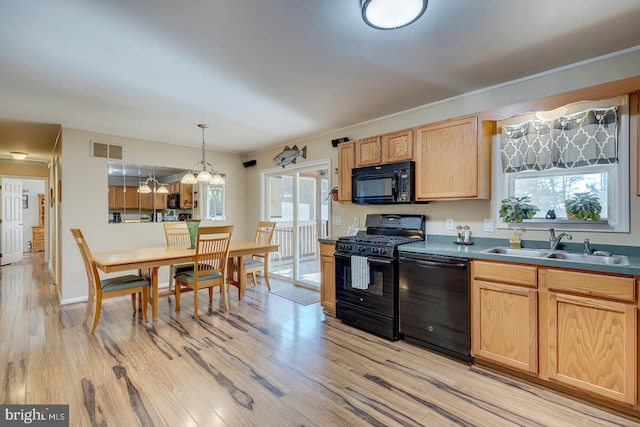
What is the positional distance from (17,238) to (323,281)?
27.2 ft

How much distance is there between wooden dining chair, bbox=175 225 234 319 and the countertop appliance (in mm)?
1404

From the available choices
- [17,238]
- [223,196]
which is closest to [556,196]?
[223,196]

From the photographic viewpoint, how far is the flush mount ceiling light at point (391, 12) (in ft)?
5.11

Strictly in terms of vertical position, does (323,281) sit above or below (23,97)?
below

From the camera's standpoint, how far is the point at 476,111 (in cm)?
292

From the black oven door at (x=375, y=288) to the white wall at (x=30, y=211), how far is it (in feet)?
35.7

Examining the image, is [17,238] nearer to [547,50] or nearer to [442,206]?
[442,206]

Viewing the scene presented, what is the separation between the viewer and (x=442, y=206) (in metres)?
3.20

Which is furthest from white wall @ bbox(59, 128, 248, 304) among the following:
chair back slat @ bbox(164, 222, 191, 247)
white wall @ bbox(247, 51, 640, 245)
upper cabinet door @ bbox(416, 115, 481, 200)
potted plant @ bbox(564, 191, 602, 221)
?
Result: potted plant @ bbox(564, 191, 602, 221)

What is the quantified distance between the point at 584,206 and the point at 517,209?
0.44 metres

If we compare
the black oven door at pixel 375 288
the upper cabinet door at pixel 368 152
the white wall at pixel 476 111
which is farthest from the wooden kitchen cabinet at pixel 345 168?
the black oven door at pixel 375 288

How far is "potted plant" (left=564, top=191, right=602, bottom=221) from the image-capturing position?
2.26 metres

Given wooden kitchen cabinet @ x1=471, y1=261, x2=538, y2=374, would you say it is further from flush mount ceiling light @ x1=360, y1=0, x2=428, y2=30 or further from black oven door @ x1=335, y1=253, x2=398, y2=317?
flush mount ceiling light @ x1=360, y1=0, x2=428, y2=30

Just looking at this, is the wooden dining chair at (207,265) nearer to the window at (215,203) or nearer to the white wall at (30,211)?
the window at (215,203)
